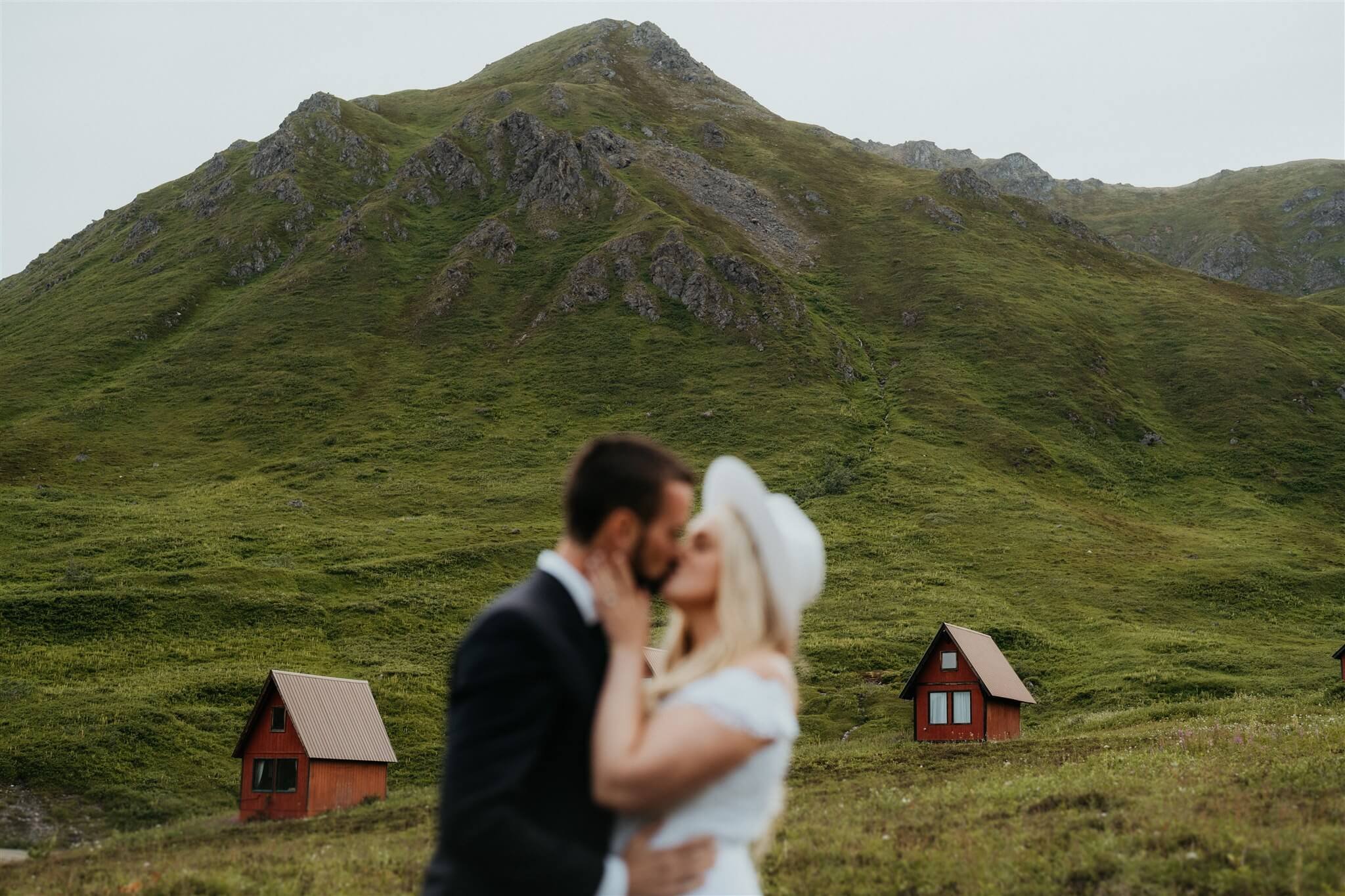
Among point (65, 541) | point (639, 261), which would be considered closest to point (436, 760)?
point (65, 541)

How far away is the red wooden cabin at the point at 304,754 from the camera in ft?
149

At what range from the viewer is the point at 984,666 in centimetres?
5459

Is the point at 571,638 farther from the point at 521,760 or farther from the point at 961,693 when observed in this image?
the point at 961,693

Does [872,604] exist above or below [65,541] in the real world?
below

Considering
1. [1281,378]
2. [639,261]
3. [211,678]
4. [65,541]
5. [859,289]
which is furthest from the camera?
[859,289]

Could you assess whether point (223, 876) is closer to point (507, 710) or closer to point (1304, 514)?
point (507, 710)

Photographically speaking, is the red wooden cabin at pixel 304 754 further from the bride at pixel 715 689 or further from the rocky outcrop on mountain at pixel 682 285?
the rocky outcrop on mountain at pixel 682 285

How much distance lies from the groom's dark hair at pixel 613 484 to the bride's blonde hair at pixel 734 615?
0.80 feet

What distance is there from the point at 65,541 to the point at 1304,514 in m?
119

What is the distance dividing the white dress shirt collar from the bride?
5 centimetres

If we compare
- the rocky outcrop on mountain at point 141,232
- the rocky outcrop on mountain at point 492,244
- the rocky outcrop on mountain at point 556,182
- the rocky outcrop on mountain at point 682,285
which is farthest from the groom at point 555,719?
the rocky outcrop on mountain at point 141,232

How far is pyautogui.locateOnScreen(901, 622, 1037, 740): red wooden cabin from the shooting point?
5341cm

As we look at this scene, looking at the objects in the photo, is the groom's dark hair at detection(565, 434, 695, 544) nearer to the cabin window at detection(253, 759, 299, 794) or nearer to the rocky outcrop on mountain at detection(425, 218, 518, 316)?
the cabin window at detection(253, 759, 299, 794)

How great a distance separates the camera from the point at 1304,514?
114500 mm
